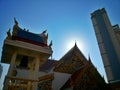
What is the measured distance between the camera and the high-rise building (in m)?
30.7

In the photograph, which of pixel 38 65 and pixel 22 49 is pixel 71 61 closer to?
pixel 38 65

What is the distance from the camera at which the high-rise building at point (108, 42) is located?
101 feet

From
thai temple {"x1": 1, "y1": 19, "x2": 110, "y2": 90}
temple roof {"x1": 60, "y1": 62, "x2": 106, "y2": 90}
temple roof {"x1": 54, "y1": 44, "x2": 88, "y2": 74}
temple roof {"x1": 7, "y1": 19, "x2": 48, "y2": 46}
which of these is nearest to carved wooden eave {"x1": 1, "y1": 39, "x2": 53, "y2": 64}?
thai temple {"x1": 1, "y1": 19, "x2": 110, "y2": 90}

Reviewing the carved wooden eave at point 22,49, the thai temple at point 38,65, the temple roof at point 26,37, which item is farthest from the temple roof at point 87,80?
the temple roof at point 26,37

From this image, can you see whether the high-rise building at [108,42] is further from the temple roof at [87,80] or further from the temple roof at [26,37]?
the temple roof at [26,37]

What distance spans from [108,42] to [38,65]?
31.6m

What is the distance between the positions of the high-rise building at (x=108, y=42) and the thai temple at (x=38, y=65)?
60.4 feet

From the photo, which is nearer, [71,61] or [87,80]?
[87,80]

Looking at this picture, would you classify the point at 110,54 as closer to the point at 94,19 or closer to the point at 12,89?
the point at 94,19

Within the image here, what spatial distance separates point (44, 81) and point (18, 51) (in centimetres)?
667

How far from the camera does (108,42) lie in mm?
34500

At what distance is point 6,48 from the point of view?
712cm

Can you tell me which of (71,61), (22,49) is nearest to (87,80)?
(71,61)

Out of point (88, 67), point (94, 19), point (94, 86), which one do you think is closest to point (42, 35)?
point (88, 67)
